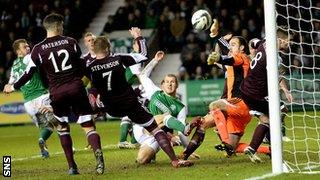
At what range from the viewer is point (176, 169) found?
9.86 metres

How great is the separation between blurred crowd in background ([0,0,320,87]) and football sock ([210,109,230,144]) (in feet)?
31.6

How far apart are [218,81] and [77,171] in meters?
12.5

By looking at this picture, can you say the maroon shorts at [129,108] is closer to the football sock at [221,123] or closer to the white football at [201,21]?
the football sock at [221,123]

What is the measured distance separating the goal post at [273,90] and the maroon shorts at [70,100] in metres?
2.33

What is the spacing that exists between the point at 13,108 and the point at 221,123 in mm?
12700

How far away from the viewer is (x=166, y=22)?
2500 centimetres

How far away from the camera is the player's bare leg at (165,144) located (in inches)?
392

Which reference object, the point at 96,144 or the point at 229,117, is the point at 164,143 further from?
the point at 229,117

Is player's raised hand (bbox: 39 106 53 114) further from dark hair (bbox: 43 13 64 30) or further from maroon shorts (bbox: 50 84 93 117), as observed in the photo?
dark hair (bbox: 43 13 64 30)

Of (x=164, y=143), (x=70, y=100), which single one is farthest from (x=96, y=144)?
(x=164, y=143)

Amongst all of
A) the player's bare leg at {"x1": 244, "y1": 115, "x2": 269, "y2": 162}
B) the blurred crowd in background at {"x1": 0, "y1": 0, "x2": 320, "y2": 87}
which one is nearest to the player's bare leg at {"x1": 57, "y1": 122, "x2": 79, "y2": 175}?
the player's bare leg at {"x1": 244, "y1": 115, "x2": 269, "y2": 162}

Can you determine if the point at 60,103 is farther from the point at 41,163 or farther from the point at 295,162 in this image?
the point at 295,162

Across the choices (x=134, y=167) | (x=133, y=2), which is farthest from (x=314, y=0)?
(x=134, y=167)

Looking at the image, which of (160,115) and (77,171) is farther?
(160,115)
